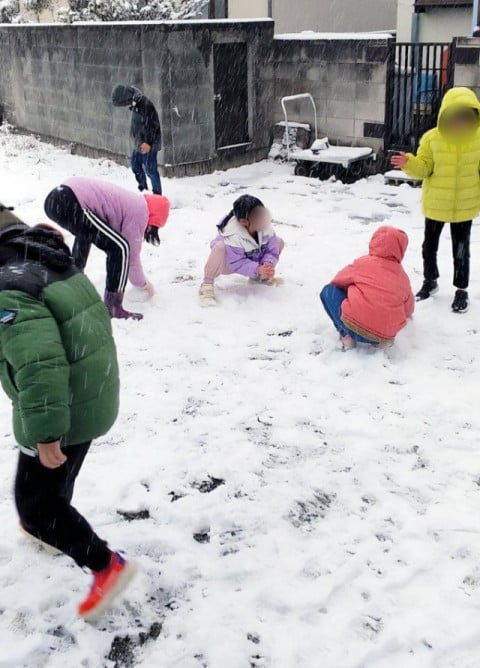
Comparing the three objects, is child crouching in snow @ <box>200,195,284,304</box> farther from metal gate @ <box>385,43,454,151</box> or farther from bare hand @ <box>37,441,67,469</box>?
metal gate @ <box>385,43,454,151</box>

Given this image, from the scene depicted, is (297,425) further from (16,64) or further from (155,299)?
(16,64)

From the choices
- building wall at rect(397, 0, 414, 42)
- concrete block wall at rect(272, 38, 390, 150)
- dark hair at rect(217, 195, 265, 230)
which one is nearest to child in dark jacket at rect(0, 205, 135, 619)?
dark hair at rect(217, 195, 265, 230)

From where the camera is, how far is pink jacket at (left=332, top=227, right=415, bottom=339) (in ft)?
15.8

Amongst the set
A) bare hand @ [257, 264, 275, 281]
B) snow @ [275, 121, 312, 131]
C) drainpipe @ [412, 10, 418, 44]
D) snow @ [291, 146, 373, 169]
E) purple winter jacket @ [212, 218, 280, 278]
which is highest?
drainpipe @ [412, 10, 418, 44]

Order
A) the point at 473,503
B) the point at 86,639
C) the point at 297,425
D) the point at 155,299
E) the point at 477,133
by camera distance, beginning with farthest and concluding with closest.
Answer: the point at 155,299 → the point at 477,133 → the point at 297,425 → the point at 473,503 → the point at 86,639

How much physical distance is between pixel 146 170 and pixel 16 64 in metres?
6.27

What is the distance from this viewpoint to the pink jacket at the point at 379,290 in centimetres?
483

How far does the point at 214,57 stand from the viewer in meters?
10.7

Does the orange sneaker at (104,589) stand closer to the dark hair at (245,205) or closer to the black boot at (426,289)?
the dark hair at (245,205)

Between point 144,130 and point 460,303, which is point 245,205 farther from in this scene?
point 144,130

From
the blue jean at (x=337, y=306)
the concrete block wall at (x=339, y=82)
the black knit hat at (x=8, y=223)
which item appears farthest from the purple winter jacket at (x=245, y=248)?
the concrete block wall at (x=339, y=82)

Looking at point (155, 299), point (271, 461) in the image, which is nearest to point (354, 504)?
point (271, 461)

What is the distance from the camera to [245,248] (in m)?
6.06

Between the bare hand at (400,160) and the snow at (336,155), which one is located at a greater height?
the bare hand at (400,160)
